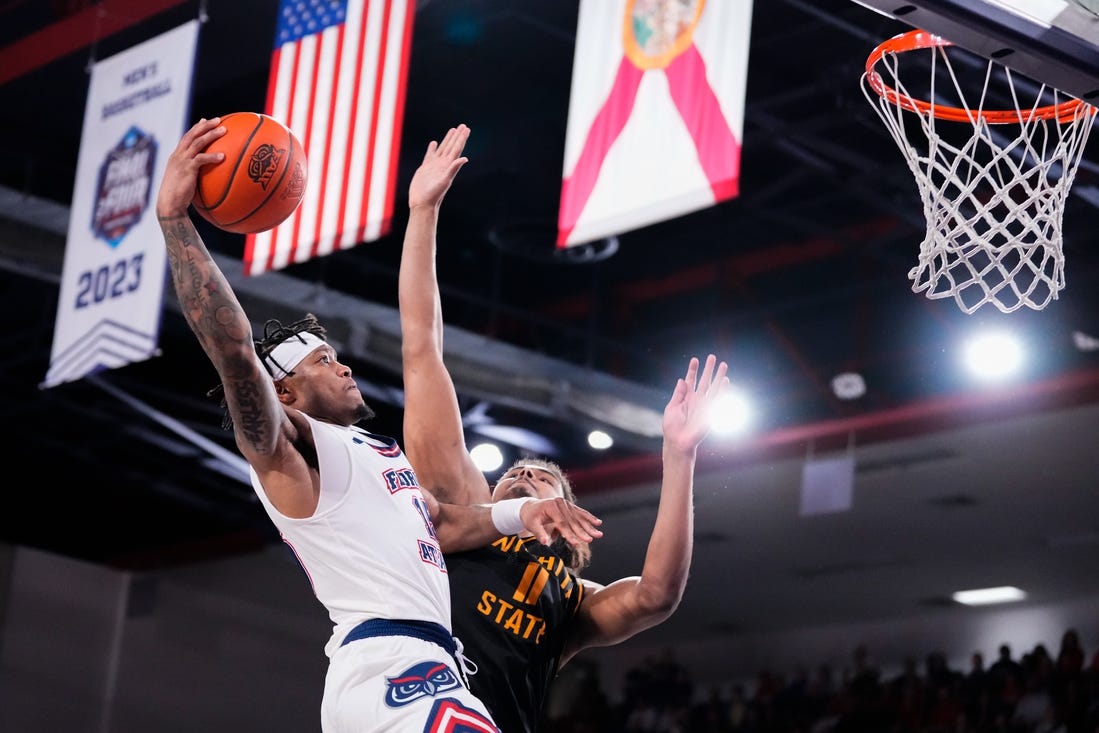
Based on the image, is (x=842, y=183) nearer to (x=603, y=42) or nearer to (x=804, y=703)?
(x=603, y=42)

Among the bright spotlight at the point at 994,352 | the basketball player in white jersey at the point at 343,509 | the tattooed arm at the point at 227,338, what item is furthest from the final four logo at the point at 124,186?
the bright spotlight at the point at 994,352

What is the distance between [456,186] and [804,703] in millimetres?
6272

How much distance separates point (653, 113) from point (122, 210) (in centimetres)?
326

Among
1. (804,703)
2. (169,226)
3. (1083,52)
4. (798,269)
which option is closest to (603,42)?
(1083,52)

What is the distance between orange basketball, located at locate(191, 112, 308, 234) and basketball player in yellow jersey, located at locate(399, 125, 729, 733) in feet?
2.11

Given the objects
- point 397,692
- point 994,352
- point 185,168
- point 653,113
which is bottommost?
point 397,692

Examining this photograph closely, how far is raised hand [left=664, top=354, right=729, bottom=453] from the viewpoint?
4.52 m

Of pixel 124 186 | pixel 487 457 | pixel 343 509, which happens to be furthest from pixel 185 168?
pixel 487 457

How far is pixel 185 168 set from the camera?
3775 mm

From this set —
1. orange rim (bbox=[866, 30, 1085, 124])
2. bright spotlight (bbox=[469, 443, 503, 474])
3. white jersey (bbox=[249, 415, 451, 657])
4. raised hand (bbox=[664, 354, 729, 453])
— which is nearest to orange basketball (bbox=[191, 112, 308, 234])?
white jersey (bbox=[249, 415, 451, 657])

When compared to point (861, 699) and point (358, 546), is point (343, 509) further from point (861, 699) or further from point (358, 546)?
point (861, 699)

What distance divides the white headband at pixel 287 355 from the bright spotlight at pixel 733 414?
8490mm

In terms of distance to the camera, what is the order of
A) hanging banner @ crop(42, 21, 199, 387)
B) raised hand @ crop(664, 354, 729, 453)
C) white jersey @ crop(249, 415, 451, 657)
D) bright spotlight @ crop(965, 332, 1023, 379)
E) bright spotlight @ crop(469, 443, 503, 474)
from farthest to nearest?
1. bright spotlight @ crop(469, 443, 503, 474)
2. bright spotlight @ crop(965, 332, 1023, 379)
3. hanging banner @ crop(42, 21, 199, 387)
4. raised hand @ crop(664, 354, 729, 453)
5. white jersey @ crop(249, 415, 451, 657)

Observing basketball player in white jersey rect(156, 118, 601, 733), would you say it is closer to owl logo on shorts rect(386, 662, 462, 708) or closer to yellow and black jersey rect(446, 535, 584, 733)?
owl logo on shorts rect(386, 662, 462, 708)
